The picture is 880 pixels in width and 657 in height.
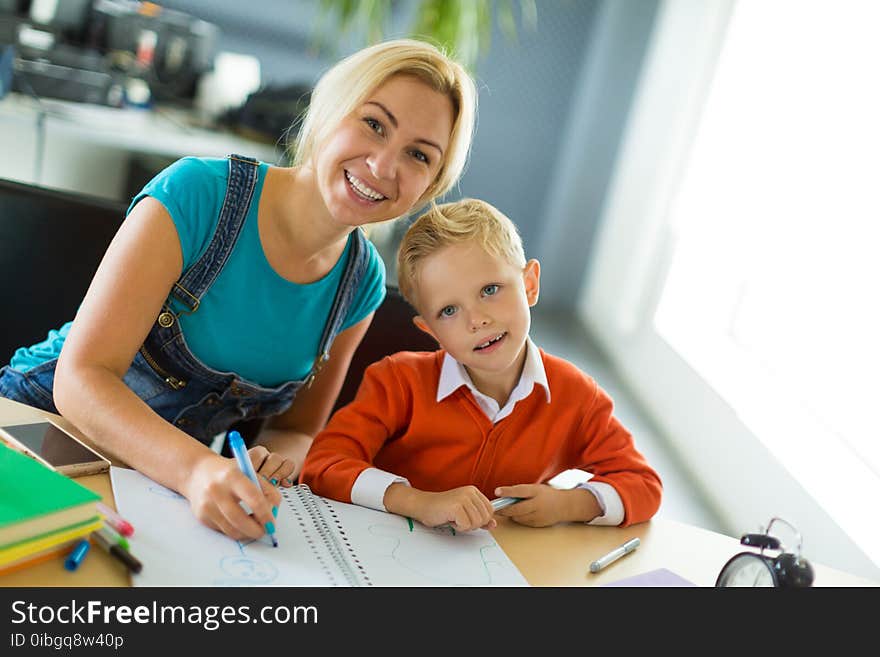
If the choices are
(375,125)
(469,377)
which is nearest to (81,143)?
(375,125)

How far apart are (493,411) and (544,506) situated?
0.21 meters

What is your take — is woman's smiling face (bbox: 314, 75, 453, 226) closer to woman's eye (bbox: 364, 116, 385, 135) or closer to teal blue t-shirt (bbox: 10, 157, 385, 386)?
woman's eye (bbox: 364, 116, 385, 135)

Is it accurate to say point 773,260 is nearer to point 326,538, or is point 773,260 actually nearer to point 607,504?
point 607,504

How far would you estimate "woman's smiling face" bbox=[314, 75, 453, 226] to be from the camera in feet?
3.74

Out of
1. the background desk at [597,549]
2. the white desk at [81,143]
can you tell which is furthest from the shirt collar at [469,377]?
the white desk at [81,143]

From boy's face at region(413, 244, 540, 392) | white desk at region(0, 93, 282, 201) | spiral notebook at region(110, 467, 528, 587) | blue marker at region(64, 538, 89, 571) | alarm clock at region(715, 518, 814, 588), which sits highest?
boy's face at region(413, 244, 540, 392)

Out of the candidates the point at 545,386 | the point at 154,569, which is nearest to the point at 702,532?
the point at 545,386

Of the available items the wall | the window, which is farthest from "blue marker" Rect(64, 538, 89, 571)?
the wall

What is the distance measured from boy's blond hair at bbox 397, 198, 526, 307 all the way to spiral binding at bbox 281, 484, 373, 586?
1.22 ft

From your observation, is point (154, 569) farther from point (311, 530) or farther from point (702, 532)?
point (702, 532)

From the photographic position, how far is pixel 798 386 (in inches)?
97.7

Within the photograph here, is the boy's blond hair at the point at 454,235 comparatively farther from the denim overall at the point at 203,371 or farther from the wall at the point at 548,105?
the wall at the point at 548,105

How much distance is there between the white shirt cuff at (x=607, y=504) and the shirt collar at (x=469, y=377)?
181 millimetres

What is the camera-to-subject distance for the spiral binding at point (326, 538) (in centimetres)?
80
